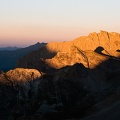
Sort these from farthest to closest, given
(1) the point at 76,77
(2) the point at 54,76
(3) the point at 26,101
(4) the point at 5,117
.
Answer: (1) the point at 76,77 < (2) the point at 54,76 < (3) the point at 26,101 < (4) the point at 5,117

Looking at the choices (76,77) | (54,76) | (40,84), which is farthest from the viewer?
(76,77)

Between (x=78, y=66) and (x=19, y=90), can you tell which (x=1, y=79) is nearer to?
(x=19, y=90)

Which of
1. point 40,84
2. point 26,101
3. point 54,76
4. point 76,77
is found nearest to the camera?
point 26,101

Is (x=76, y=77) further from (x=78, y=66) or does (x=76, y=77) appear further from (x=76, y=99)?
(x=76, y=99)

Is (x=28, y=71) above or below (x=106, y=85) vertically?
above

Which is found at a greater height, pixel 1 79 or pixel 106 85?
pixel 1 79

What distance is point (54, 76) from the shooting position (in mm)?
Answer: 158750

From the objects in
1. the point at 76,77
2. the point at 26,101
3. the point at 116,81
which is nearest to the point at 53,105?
the point at 26,101

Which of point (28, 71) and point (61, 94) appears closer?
point (61, 94)

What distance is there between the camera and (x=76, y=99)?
144875mm

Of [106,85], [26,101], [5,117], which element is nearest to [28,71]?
[26,101]

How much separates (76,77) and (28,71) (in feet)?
95.5

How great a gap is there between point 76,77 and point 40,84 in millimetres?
31858

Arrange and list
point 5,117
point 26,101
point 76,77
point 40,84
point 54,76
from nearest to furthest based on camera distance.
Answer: point 5,117, point 26,101, point 40,84, point 54,76, point 76,77
